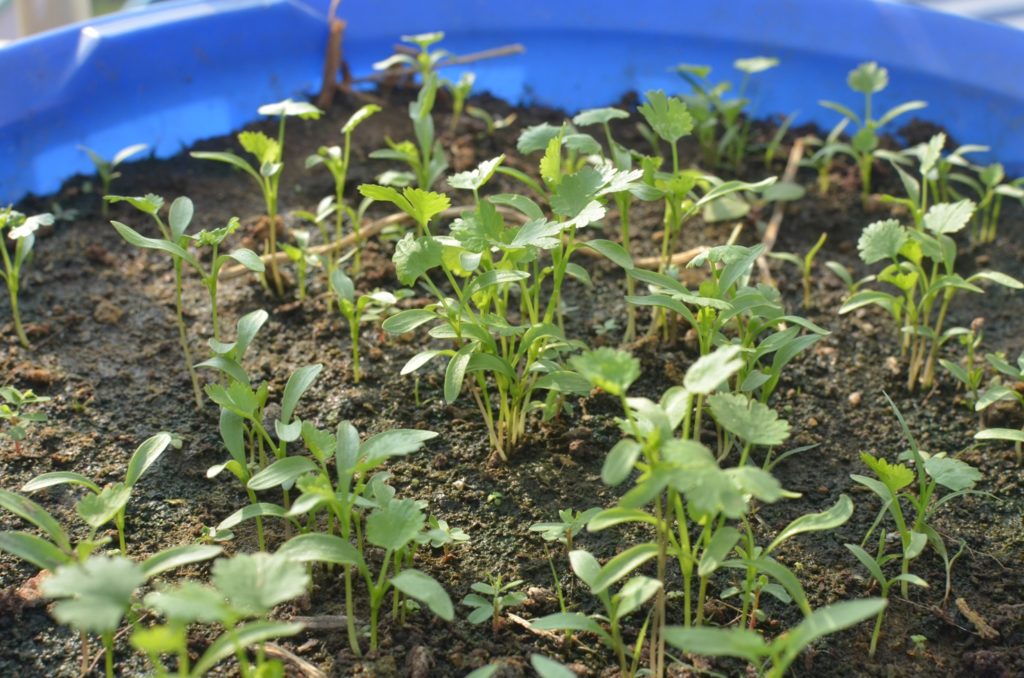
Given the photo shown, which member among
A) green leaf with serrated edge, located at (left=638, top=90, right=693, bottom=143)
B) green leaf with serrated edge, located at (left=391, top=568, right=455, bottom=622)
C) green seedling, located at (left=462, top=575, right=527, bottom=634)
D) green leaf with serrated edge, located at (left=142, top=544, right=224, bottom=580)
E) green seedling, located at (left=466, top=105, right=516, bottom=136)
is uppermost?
green leaf with serrated edge, located at (left=638, top=90, right=693, bottom=143)

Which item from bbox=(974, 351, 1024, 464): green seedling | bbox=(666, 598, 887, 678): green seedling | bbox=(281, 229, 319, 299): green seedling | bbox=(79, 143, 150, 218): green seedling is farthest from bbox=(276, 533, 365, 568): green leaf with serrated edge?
bbox=(79, 143, 150, 218): green seedling

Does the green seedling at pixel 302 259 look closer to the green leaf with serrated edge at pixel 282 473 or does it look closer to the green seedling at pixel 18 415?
the green seedling at pixel 18 415

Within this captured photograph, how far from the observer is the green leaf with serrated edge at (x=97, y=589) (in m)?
0.85

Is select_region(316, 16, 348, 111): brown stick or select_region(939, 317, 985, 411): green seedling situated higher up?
select_region(316, 16, 348, 111): brown stick

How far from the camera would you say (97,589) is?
875 millimetres

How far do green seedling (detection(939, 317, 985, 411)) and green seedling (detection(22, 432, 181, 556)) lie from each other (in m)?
1.16

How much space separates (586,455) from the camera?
157 centimetres

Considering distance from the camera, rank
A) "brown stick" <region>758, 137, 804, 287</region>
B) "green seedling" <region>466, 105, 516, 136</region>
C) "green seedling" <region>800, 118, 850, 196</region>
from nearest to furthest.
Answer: "brown stick" <region>758, 137, 804, 287</region> → "green seedling" <region>800, 118, 850, 196</region> → "green seedling" <region>466, 105, 516, 136</region>

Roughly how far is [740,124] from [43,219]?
5.30 feet

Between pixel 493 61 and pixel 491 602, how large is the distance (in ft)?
5.79

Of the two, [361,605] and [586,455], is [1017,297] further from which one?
[361,605]

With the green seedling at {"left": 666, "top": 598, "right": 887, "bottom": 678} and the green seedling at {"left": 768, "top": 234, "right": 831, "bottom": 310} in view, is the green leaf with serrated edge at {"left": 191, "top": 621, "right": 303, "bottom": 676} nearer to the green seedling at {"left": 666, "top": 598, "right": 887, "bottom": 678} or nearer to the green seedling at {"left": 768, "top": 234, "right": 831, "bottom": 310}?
the green seedling at {"left": 666, "top": 598, "right": 887, "bottom": 678}

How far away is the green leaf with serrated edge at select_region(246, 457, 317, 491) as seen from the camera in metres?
1.21

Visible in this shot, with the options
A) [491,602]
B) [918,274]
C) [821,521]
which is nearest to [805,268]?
[918,274]
